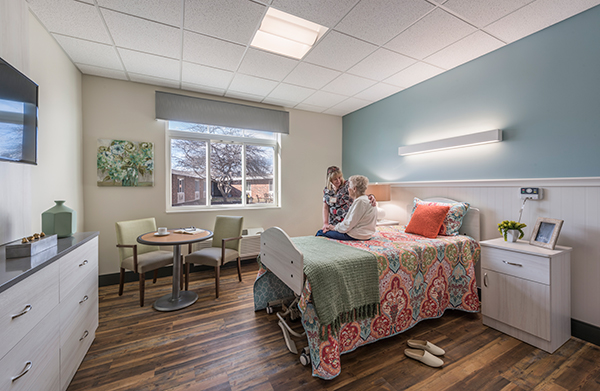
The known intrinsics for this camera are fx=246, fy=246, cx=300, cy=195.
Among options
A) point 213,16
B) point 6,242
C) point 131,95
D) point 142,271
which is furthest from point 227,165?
point 6,242

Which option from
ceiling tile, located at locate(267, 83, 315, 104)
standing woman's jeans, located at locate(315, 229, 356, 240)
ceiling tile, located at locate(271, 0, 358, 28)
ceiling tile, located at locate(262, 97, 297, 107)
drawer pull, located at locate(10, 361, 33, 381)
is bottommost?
drawer pull, located at locate(10, 361, 33, 381)

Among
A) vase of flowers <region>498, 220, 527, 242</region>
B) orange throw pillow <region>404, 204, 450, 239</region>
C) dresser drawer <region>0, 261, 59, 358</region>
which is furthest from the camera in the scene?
orange throw pillow <region>404, 204, 450, 239</region>

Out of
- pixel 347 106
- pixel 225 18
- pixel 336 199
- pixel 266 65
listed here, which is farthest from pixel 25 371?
pixel 347 106

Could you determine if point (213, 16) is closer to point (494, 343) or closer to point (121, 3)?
point (121, 3)

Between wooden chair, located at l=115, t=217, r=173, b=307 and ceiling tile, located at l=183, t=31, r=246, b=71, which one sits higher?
ceiling tile, located at l=183, t=31, r=246, b=71

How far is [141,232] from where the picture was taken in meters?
3.27

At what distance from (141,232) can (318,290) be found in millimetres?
2726

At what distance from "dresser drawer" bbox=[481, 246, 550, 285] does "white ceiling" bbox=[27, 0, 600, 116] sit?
83.1 inches

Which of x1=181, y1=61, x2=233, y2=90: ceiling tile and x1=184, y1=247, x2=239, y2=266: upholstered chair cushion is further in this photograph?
x1=181, y1=61, x2=233, y2=90: ceiling tile

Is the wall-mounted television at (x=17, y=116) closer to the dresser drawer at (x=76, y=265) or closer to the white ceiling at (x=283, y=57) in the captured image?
the dresser drawer at (x=76, y=265)

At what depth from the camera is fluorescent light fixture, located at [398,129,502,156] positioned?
2709 mm

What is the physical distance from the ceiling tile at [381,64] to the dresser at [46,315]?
329cm

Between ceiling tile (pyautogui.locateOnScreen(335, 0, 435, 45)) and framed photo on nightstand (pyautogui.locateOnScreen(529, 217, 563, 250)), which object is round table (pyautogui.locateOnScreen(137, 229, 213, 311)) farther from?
framed photo on nightstand (pyautogui.locateOnScreen(529, 217, 563, 250))

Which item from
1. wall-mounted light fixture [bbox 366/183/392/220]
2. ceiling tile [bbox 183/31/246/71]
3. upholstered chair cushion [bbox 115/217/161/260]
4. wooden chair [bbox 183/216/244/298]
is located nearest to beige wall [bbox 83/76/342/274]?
upholstered chair cushion [bbox 115/217/161/260]
